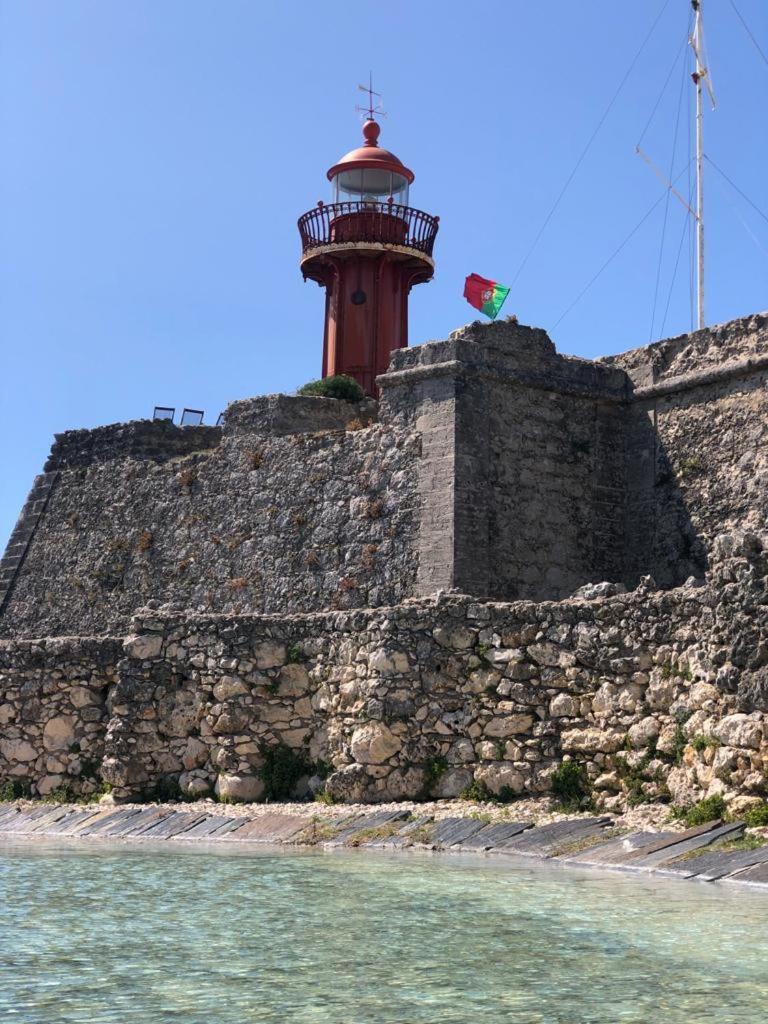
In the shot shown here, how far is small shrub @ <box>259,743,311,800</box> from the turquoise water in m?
3.09

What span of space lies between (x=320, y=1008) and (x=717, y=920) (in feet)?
6.98

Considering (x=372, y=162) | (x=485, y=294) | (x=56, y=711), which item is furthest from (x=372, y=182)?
(x=56, y=711)

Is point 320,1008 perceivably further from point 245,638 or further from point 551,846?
point 245,638

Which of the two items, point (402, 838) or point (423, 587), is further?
point (423, 587)

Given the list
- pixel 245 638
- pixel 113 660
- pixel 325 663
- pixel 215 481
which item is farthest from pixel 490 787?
pixel 215 481

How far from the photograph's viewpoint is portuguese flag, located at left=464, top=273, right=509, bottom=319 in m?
19.9

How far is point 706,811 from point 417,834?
1.92 metres

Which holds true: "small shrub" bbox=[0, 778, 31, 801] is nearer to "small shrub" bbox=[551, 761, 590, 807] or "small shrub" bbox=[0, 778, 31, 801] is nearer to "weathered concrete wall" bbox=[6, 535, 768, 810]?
"weathered concrete wall" bbox=[6, 535, 768, 810]

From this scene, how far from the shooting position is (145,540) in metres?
20.0

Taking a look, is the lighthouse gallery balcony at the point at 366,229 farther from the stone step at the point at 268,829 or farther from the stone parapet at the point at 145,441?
the stone step at the point at 268,829

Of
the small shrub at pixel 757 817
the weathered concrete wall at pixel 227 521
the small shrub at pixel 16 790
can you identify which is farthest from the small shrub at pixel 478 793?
the weathered concrete wall at pixel 227 521

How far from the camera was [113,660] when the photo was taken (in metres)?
12.6

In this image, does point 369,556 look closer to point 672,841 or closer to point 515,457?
point 515,457

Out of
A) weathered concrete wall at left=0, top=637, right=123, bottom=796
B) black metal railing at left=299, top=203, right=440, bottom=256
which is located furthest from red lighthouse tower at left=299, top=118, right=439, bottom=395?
weathered concrete wall at left=0, top=637, right=123, bottom=796
